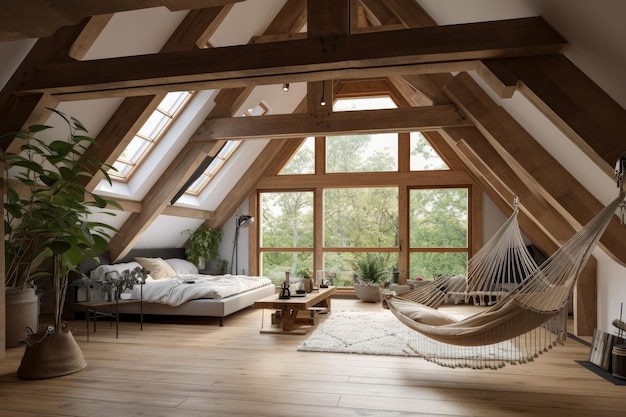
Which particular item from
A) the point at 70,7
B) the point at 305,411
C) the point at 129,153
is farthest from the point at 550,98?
the point at 129,153

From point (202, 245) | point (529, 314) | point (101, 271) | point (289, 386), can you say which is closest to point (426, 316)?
point (529, 314)

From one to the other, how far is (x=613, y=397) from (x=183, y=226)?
653 centimetres

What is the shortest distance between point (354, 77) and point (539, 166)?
168 centimetres

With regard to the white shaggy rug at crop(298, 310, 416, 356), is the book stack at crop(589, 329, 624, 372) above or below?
above

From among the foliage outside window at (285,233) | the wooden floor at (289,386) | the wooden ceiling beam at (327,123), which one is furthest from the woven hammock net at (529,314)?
the foliage outside window at (285,233)

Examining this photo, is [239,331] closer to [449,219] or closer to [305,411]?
[305,411]

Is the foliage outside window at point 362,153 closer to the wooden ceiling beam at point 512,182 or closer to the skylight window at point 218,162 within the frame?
the skylight window at point 218,162

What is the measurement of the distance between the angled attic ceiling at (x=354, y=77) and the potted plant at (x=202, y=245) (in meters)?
1.91

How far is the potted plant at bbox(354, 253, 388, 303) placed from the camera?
7.68 metres

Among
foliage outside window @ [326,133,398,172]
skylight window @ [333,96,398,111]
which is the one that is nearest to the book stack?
foliage outside window @ [326,133,398,172]

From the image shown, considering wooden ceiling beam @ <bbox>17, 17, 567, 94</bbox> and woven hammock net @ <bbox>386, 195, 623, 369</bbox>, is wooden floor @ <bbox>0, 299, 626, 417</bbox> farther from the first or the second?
wooden ceiling beam @ <bbox>17, 17, 567, 94</bbox>

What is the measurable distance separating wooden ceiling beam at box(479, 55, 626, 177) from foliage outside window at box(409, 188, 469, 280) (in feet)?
18.0

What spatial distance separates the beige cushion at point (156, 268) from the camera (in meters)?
6.83

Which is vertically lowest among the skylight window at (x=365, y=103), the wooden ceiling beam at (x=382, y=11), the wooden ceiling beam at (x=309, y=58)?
the wooden ceiling beam at (x=309, y=58)
